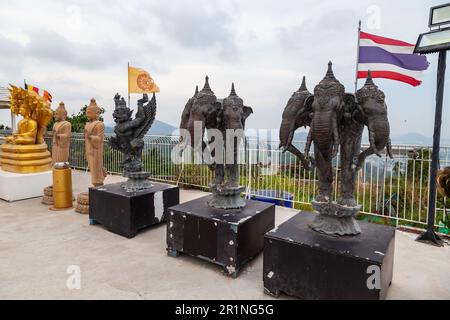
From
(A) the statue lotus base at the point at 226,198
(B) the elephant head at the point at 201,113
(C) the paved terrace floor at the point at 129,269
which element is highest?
(B) the elephant head at the point at 201,113

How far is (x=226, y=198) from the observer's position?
3.34 m

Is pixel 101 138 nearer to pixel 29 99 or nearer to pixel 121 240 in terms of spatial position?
pixel 121 240

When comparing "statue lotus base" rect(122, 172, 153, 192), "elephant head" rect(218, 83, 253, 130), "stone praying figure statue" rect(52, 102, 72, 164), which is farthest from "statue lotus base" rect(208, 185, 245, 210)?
"stone praying figure statue" rect(52, 102, 72, 164)

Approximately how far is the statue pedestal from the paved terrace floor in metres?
0.35

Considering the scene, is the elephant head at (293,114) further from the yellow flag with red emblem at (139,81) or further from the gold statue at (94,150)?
the yellow flag with red emblem at (139,81)

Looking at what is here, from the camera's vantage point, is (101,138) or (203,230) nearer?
(203,230)

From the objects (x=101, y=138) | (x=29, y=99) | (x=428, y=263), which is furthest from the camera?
(x=29, y=99)

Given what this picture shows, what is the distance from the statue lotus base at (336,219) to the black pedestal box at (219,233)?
76cm

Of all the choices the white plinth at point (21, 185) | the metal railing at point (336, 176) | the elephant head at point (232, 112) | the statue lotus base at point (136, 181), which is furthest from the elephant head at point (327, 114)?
the white plinth at point (21, 185)

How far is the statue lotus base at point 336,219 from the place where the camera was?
2.46 m
